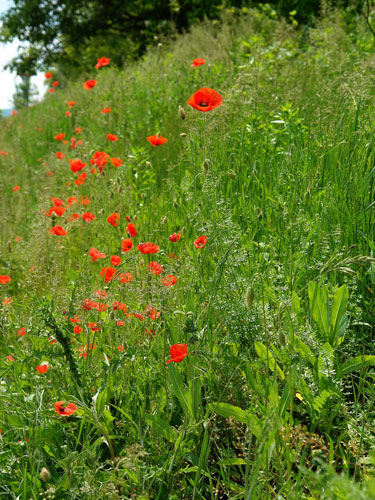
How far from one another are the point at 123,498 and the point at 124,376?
0.40m

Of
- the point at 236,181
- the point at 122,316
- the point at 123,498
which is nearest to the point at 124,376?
the point at 122,316

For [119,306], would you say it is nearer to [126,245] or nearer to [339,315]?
[126,245]

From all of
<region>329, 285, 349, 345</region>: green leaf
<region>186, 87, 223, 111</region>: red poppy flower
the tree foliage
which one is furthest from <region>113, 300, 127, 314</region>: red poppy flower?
the tree foliage

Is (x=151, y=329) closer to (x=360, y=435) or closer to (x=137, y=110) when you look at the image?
(x=360, y=435)

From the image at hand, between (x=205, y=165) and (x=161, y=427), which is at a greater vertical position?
(x=205, y=165)

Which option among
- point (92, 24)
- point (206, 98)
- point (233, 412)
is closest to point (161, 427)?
point (233, 412)

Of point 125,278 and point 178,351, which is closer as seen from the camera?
point 178,351

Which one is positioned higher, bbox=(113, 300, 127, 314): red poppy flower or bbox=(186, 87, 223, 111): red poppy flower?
bbox=(186, 87, 223, 111): red poppy flower

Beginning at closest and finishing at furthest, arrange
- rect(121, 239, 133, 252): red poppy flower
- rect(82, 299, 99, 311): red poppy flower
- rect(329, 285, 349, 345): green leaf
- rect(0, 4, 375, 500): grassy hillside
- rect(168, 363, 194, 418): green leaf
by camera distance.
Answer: rect(0, 4, 375, 500): grassy hillside, rect(168, 363, 194, 418): green leaf, rect(329, 285, 349, 345): green leaf, rect(82, 299, 99, 311): red poppy flower, rect(121, 239, 133, 252): red poppy flower

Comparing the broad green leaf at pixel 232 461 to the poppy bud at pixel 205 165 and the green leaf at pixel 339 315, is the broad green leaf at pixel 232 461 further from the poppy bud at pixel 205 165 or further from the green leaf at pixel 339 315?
the poppy bud at pixel 205 165

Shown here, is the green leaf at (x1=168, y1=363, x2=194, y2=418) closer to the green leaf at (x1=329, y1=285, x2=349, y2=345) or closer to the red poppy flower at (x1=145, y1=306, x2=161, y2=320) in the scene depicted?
the red poppy flower at (x1=145, y1=306, x2=161, y2=320)

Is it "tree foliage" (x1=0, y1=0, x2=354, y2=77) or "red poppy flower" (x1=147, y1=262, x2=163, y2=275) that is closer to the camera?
"red poppy flower" (x1=147, y1=262, x2=163, y2=275)

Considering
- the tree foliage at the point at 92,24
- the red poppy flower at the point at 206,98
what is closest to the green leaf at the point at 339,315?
the red poppy flower at the point at 206,98

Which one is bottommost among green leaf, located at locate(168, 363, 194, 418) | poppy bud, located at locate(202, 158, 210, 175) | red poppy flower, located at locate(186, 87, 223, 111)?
green leaf, located at locate(168, 363, 194, 418)
